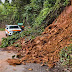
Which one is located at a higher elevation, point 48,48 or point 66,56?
point 48,48

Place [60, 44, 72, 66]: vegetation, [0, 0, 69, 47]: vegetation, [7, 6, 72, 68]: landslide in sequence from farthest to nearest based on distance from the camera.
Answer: [0, 0, 69, 47]: vegetation, [7, 6, 72, 68]: landslide, [60, 44, 72, 66]: vegetation

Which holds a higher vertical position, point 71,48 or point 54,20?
point 54,20

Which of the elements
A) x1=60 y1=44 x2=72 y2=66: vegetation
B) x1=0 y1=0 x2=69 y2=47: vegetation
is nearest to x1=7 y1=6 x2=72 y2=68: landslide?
x1=60 y1=44 x2=72 y2=66: vegetation

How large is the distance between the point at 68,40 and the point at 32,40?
2.92 m

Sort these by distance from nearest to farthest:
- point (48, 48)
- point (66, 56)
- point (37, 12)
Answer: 1. point (66, 56)
2. point (48, 48)
3. point (37, 12)

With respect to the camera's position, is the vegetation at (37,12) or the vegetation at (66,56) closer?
the vegetation at (66,56)

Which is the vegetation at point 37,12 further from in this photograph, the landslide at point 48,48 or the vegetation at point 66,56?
the vegetation at point 66,56

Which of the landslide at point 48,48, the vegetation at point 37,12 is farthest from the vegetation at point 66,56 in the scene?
the vegetation at point 37,12

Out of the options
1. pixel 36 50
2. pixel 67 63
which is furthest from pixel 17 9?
pixel 67 63

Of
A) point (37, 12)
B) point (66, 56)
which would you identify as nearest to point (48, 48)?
point (66, 56)

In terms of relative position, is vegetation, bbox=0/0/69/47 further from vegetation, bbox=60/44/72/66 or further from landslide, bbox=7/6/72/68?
vegetation, bbox=60/44/72/66

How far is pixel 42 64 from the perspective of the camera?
5391mm

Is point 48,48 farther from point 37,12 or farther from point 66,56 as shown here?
point 37,12

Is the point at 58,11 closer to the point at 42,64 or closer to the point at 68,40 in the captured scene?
the point at 68,40
